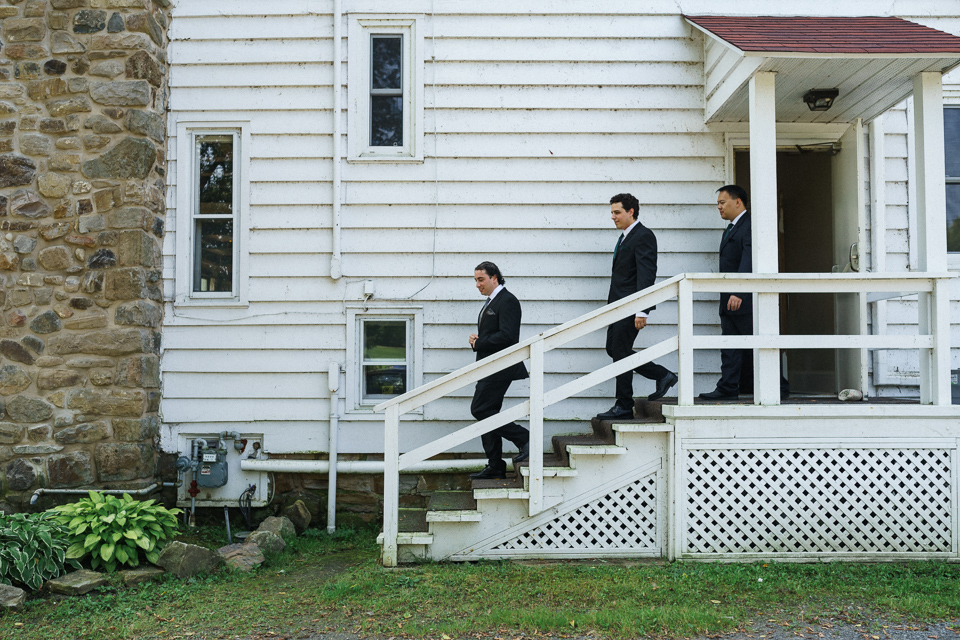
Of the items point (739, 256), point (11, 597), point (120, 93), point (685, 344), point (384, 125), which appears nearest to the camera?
point (11, 597)

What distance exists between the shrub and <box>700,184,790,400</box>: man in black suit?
15.4 feet

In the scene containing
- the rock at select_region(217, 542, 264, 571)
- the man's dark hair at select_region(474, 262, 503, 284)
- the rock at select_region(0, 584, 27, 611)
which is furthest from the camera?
the man's dark hair at select_region(474, 262, 503, 284)

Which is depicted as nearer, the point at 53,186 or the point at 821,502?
the point at 821,502

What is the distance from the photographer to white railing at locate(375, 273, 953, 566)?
16.7ft

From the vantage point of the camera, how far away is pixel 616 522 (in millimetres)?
5266

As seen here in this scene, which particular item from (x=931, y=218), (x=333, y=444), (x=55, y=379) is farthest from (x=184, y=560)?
(x=931, y=218)

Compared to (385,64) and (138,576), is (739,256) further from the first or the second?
(138,576)

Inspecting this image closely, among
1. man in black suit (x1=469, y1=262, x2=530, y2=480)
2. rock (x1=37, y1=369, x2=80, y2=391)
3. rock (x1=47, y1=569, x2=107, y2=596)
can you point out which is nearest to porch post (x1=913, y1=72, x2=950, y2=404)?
man in black suit (x1=469, y1=262, x2=530, y2=480)

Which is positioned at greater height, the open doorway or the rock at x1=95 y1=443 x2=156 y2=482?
the open doorway

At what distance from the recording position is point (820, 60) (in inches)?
208

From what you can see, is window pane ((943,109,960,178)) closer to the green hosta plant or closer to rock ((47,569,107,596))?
the green hosta plant

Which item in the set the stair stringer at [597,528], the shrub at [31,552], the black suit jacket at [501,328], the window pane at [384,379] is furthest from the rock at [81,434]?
the black suit jacket at [501,328]

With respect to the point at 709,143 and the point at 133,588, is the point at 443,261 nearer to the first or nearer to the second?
the point at 709,143

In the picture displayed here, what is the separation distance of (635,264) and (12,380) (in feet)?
17.0
